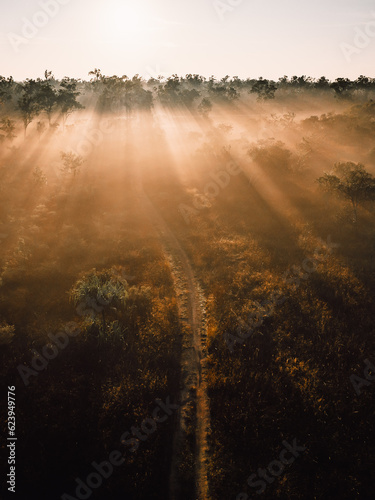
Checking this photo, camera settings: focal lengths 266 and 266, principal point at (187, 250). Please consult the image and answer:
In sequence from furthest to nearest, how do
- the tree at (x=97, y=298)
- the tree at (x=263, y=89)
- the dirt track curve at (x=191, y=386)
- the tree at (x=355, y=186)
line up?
1. the tree at (x=263, y=89)
2. the tree at (x=355, y=186)
3. the tree at (x=97, y=298)
4. the dirt track curve at (x=191, y=386)

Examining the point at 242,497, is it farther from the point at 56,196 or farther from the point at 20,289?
the point at 56,196

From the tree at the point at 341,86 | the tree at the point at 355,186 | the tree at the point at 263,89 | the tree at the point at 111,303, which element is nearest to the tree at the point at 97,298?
the tree at the point at 111,303

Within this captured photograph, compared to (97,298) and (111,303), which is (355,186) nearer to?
(111,303)

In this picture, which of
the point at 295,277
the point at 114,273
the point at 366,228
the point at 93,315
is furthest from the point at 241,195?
the point at 93,315

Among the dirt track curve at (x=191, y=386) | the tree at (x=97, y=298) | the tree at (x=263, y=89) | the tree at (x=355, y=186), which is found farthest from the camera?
the tree at (x=263, y=89)

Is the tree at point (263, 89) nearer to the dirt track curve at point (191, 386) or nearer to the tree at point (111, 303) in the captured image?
the dirt track curve at point (191, 386)

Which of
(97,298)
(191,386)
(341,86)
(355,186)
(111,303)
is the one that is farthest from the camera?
(341,86)

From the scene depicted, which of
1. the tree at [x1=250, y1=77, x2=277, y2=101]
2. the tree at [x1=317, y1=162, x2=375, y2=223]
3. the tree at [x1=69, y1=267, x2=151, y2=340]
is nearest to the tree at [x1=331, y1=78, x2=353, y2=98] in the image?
the tree at [x1=250, y1=77, x2=277, y2=101]

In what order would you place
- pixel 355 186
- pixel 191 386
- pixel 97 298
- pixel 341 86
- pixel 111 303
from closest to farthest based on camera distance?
1. pixel 191 386
2. pixel 97 298
3. pixel 111 303
4. pixel 355 186
5. pixel 341 86

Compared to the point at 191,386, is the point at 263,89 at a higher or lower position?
higher

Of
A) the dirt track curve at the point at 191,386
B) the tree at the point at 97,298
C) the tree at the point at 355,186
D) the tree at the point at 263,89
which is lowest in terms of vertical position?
the dirt track curve at the point at 191,386

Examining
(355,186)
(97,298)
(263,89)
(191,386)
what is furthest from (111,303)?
(263,89)
